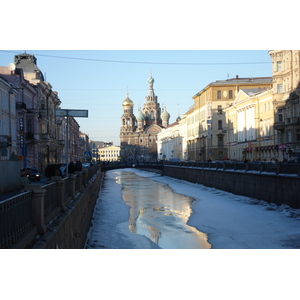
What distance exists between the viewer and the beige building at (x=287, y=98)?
2237 inches

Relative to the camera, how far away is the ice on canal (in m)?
21.8

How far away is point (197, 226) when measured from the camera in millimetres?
27516

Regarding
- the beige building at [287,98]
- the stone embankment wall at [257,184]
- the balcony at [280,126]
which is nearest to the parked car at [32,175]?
the stone embankment wall at [257,184]

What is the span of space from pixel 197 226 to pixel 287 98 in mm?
36528

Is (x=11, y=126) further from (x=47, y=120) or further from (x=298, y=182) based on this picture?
(x=298, y=182)

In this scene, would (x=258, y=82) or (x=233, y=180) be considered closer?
(x=233, y=180)

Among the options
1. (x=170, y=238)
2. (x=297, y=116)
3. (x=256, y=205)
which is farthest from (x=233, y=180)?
(x=170, y=238)

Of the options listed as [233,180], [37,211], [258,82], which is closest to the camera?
[37,211]

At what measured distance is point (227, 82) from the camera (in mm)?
101438

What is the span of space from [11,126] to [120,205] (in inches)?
863

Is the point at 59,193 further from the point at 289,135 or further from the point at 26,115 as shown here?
the point at 26,115
